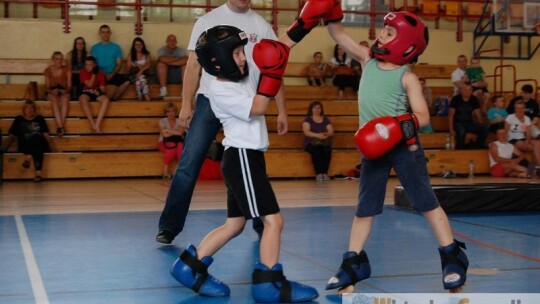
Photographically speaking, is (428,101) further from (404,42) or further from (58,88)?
(404,42)

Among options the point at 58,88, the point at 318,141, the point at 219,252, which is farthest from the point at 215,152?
the point at 58,88

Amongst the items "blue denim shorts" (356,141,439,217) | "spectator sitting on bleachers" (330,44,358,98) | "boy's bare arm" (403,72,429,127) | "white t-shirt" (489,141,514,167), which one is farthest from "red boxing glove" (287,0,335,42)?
"spectator sitting on bleachers" (330,44,358,98)

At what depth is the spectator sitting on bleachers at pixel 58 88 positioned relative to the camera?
563 inches

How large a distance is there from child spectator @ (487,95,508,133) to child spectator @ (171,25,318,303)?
12.1 m

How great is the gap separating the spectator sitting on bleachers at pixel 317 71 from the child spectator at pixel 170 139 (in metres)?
3.97

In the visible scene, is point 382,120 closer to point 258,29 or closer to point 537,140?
point 258,29

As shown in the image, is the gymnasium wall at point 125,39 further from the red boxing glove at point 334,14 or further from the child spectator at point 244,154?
the child spectator at point 244,154

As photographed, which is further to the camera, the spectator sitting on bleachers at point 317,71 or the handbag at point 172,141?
the spectator sitting on bleachers at point 317,71

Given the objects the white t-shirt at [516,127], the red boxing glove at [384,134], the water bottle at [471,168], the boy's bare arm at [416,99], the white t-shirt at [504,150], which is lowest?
the water bottle at [471,168]

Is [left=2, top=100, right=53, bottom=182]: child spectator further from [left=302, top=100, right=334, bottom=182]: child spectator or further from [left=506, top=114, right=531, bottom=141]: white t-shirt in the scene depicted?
[left=506, top=114, right=531, bottom=141]: white t-shirt

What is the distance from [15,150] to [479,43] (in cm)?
1084

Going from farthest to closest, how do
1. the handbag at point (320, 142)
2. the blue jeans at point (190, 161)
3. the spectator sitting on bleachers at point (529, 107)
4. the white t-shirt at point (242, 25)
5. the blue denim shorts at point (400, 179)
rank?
the spectator sitting on bleachers at point (529, 107) → the handbag at point (320, 142) → the blue jeans at point (190, 161) → the white t-shirt at point (242, 25) → the blue denim shorts at point (400, 179)

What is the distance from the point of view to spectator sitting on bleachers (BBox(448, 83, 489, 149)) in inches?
611

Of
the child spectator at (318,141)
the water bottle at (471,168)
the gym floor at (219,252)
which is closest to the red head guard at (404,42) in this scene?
the gym floor at (219,252)
